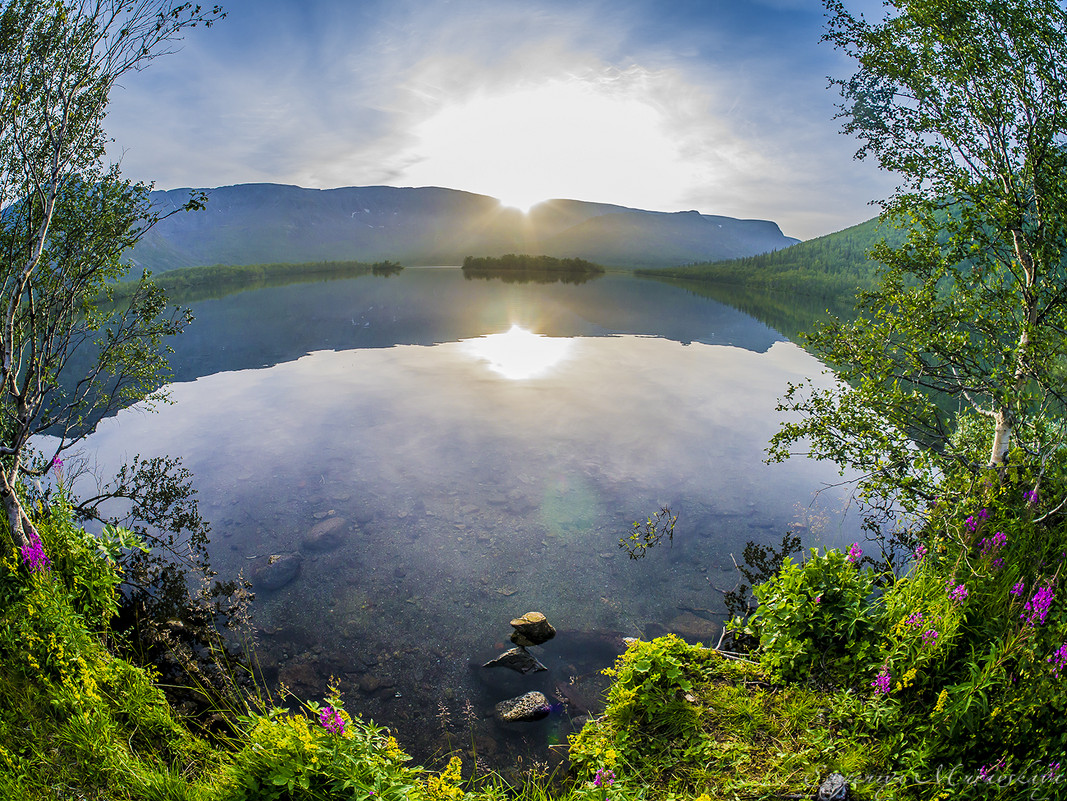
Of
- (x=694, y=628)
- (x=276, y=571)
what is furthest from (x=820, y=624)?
(x=276, y=571)

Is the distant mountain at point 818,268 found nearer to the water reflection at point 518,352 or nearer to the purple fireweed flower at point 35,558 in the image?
the water reflection at point 518,352

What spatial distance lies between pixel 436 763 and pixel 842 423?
9.60 meters

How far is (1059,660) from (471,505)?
1284 cm

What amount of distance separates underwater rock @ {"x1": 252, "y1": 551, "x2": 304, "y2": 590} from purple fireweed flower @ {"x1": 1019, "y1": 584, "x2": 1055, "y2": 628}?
12.8 metres

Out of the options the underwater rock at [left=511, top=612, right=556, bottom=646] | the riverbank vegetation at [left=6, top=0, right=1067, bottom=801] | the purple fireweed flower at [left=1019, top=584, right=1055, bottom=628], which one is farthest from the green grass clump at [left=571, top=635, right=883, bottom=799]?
the underwater rock at [left=511, top=612, right=556, bottom=646]

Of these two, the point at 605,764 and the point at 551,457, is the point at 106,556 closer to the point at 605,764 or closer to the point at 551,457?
the point at 605,764

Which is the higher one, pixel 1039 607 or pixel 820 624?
pixel 1039 607

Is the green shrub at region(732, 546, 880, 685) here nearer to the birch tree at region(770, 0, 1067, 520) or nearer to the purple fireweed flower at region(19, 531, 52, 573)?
the birch tree at region(770, 0, 1067, 520)

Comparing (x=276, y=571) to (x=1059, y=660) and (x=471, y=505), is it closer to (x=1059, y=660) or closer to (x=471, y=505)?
(x=471, y=505)

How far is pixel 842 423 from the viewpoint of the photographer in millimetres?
10344

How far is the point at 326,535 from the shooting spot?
45.4 ft

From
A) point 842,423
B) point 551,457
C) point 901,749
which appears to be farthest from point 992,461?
point 551,457

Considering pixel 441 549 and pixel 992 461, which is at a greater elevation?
pixel 992 461

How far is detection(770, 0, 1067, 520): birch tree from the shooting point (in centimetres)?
826
